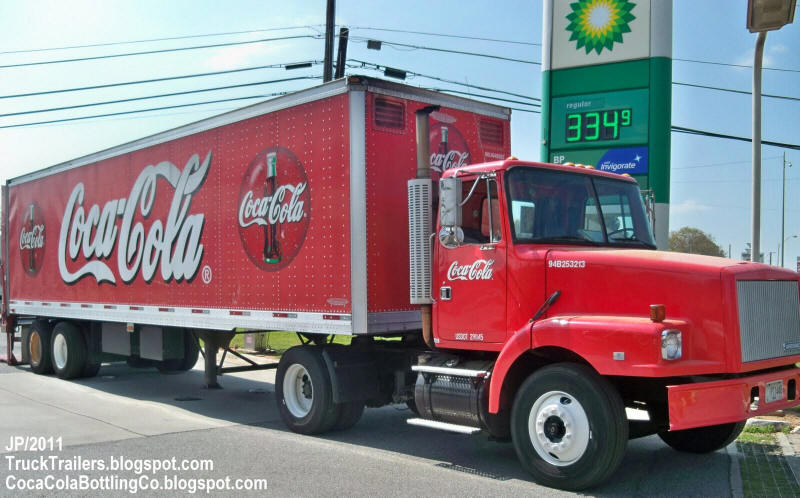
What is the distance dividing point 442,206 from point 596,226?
1.43 m

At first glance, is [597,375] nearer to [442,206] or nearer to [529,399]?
[529,399]

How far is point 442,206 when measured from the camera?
22.9ft

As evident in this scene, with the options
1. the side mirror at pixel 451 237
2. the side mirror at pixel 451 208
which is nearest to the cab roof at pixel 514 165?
the side mirror at pixel 451 208

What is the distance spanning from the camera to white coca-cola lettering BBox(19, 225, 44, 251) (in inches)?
587

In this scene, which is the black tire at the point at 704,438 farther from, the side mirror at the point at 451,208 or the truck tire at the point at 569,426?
the side mirror at the point at 451,208

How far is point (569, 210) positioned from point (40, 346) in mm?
11624

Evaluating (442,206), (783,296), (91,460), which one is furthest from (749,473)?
(91,460)

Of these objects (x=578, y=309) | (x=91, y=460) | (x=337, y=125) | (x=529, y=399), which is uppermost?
(x=337, y=125)

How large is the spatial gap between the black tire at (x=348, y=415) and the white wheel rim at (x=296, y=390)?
454 millimetres

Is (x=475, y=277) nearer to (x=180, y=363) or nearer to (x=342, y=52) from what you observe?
(x=180, y=363)

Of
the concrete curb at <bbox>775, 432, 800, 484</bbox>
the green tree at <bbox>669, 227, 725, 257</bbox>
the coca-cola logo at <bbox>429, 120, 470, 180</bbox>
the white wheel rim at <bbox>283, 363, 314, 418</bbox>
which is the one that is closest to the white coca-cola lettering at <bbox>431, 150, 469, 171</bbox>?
the coca-cola logo at <bbox>429, 120, 470, 180</bbox>

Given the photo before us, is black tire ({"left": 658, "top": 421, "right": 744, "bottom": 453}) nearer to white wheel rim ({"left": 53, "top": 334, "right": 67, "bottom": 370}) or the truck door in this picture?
the truck door

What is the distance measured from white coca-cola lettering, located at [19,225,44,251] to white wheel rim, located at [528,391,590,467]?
39.2 feet

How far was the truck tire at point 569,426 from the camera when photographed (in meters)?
5.78
